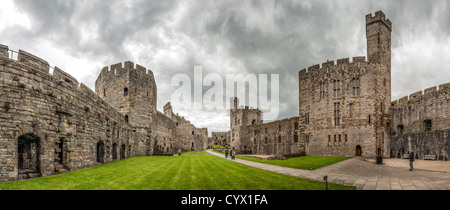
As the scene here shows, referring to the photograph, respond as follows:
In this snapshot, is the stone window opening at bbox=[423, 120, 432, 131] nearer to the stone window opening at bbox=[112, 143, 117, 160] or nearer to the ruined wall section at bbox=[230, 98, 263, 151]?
the stone window opening at bbox=[112, 143, 117, 160]

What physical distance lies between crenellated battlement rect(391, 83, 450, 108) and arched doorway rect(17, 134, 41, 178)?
31.9 meters

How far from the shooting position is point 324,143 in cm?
2989

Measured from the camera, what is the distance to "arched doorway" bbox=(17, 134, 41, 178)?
31.7 ft

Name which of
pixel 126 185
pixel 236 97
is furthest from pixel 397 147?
pixel 236 97

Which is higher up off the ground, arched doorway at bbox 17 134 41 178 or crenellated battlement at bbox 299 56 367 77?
crenellated battlement at bbox 299 56 367 77

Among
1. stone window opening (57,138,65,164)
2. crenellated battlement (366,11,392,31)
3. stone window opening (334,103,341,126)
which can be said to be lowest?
stone window opening (57,138,65,164)

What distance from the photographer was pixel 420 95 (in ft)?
78.5

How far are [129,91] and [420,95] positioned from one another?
111 ft

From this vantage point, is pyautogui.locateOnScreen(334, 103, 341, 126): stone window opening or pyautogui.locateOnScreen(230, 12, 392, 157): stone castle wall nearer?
pyautogui.locateOnScreen(230, 12, 392, 157): stone castle wall

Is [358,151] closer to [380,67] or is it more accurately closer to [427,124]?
[427,124]

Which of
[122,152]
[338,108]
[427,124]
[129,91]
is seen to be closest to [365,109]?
[338,108]

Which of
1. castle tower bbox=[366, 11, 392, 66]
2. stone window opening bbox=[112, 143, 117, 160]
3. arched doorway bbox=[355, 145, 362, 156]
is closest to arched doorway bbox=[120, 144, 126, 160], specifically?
stone window opening bbox=[112, 143, 117, 160]

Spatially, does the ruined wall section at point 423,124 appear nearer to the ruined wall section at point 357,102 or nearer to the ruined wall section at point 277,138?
the ruined wall section at point 357,102

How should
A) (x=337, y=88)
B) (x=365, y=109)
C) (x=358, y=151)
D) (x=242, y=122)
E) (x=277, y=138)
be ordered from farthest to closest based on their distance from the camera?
(x=242, y=122)
(x=277, y=138)
(x=337, y=88)
(x=358, y=151)
(x=365, y=109)
